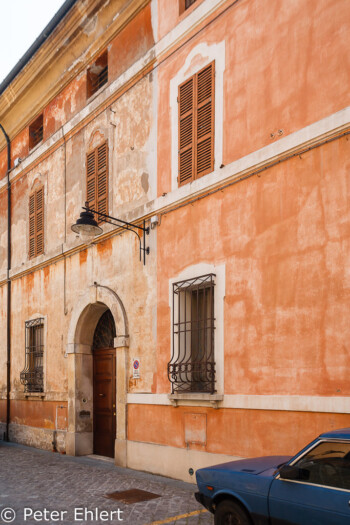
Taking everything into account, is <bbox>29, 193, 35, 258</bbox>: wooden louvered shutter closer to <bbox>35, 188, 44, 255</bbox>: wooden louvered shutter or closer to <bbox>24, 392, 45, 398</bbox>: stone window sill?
<bbox>35, 188, 44, 255</bbox>: wooden louvered shutter

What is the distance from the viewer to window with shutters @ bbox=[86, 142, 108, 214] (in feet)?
41.2

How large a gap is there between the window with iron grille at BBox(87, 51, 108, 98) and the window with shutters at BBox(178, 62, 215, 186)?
3726 millimetres

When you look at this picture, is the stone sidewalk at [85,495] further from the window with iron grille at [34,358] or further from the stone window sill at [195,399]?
the window with iron grille at [34,358]

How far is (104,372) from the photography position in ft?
42.3

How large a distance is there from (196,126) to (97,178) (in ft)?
12.0

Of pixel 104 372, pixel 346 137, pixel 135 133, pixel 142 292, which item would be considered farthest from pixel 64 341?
pixel 346 137

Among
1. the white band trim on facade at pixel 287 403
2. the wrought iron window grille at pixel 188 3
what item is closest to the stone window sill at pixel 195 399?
the white band trim on facade at pixel 287 403

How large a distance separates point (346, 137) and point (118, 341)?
624 centimetres

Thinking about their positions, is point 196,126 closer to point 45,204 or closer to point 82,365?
point 82,365

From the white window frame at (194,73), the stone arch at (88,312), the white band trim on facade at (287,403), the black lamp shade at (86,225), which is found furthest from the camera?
the stone arch at (88,312)

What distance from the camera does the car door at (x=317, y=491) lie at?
4.61 m

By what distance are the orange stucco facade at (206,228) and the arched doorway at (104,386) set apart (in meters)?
0.19

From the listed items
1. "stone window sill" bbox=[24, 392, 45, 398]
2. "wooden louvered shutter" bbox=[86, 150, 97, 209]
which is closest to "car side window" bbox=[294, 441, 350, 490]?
"wooden louvered shutter" bbox=[86, 150, 97, 209]

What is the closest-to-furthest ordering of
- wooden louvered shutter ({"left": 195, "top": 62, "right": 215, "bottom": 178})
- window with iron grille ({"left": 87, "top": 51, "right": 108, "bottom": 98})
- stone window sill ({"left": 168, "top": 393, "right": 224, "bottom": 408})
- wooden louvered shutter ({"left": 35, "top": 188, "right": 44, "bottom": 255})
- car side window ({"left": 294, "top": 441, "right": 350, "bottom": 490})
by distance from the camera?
1. car side window ({"left": 294, "top": 441, "right": 350, "bottom": 490})
2. stone window sill ({"left": 168, "top": 393, "right": 224, "bottom": 408})
3. wooden louvered shutter ({"left": 195, "top": 62, "right": 215, "bottom": 178})
4. window with iron grille ({"left": 87, "top": 51, "right": 108, "bottom": 98})
5. wooden louvered shutter ({"left": 35, "top": 188, "right": 44, "bottom": 255})
